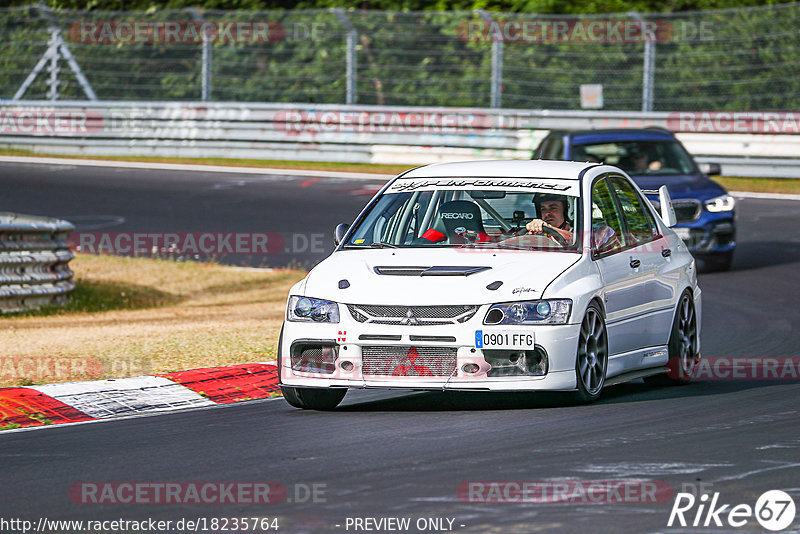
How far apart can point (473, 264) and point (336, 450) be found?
5.64ft

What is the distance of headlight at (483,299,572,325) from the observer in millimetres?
8250

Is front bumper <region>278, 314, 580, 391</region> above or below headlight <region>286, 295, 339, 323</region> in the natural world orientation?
below

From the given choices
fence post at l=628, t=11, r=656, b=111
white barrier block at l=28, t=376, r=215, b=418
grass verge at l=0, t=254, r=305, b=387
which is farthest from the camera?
fence post at l=628, t=11, r=656, b=111

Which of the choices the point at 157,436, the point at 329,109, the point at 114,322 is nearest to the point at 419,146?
the point at 329,109

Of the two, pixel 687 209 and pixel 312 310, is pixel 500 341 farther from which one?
pixel 687 209

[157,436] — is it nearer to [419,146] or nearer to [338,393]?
[338,393]

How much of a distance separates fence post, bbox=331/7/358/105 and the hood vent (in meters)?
20.6

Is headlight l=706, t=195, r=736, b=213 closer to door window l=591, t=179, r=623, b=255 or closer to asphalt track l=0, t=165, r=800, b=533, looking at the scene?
asphalt track l=0, t=165, r=800, b=533

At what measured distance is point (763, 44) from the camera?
1047 inches

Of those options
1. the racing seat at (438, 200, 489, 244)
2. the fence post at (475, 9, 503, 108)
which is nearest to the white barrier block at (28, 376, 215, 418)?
the racing seat at (438, 200, 489, 244)

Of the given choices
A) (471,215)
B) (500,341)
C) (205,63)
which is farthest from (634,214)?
(205,63)

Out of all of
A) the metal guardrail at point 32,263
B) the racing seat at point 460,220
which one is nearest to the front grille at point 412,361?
the racing seat at point 460,220

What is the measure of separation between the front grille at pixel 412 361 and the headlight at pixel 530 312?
300mm

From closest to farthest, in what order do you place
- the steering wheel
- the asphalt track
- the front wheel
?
the asphalt track → the front wheel → the steering wheel
